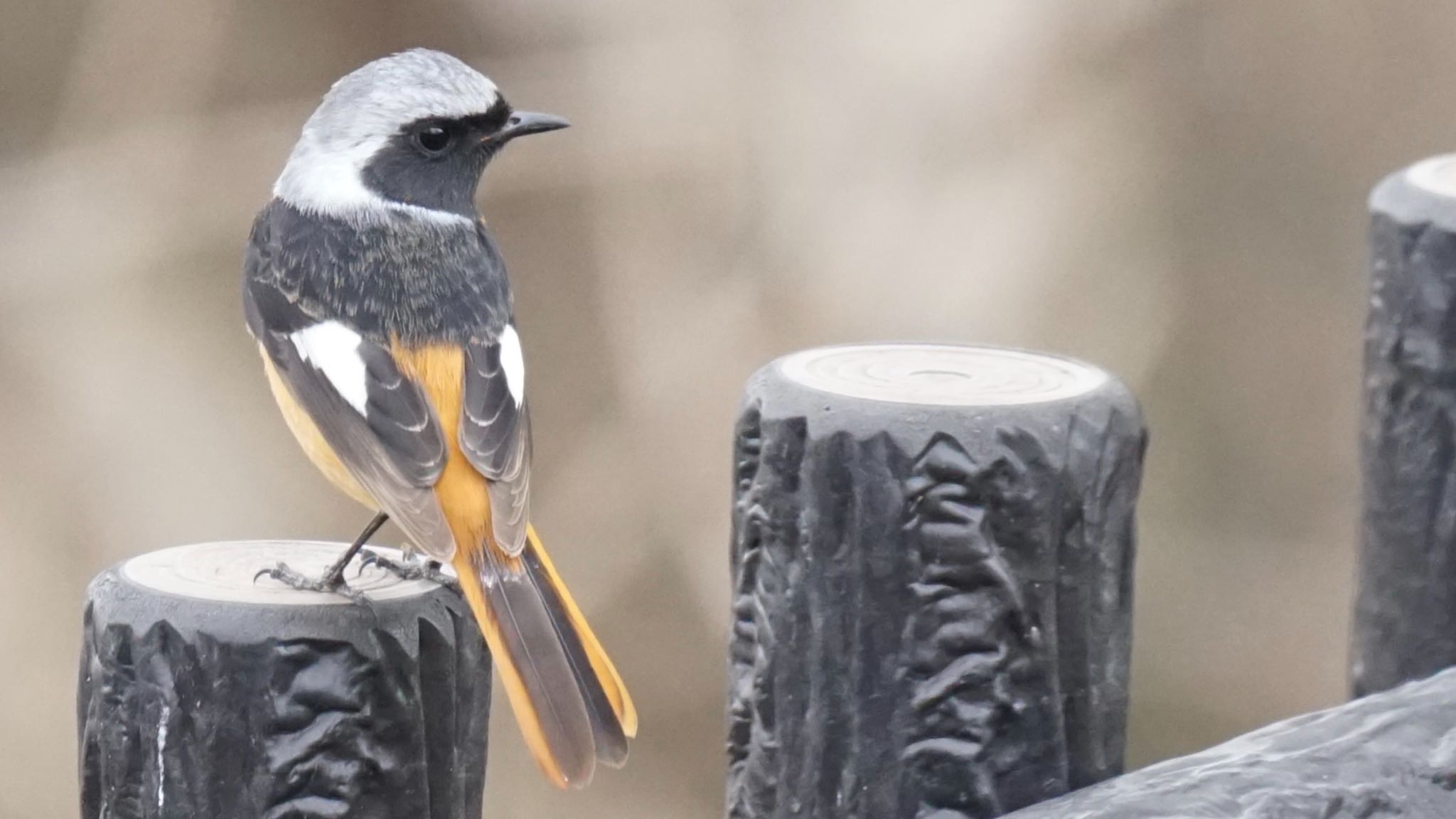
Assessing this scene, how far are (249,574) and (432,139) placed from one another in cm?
128

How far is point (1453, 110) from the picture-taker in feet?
15.1

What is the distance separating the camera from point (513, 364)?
10.5 feet

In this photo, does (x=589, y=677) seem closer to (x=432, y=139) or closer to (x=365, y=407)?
(x=365, y=407)

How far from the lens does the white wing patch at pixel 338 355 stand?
3.09 meters

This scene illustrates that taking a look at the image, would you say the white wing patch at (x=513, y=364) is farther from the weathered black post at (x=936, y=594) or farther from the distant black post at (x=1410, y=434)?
the distant black post at (x=1410, y=434)

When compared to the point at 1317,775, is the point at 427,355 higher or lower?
higher

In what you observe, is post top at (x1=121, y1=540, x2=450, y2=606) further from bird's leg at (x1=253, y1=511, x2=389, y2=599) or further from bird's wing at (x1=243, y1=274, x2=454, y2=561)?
bird's wing at (x1=243, y1=274, x2=454, y2=561)

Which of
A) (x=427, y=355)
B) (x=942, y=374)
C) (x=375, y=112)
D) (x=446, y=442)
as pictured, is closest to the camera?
(x=942, y=374)

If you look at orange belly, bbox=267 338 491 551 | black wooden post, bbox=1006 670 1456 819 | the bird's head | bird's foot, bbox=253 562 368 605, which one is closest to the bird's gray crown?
the bird's head

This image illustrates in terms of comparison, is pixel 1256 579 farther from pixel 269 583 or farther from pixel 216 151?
pixel 269 583

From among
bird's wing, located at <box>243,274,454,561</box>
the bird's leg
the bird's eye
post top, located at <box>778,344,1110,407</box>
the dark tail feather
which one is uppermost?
the bird's eye

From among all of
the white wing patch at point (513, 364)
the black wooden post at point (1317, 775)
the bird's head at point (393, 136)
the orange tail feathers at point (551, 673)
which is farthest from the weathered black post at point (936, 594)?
the bird's head at point (393, 136)

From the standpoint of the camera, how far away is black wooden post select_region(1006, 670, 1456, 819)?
1726mm

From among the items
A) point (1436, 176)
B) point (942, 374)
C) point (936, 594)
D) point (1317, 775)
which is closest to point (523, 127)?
point (942, 374)
